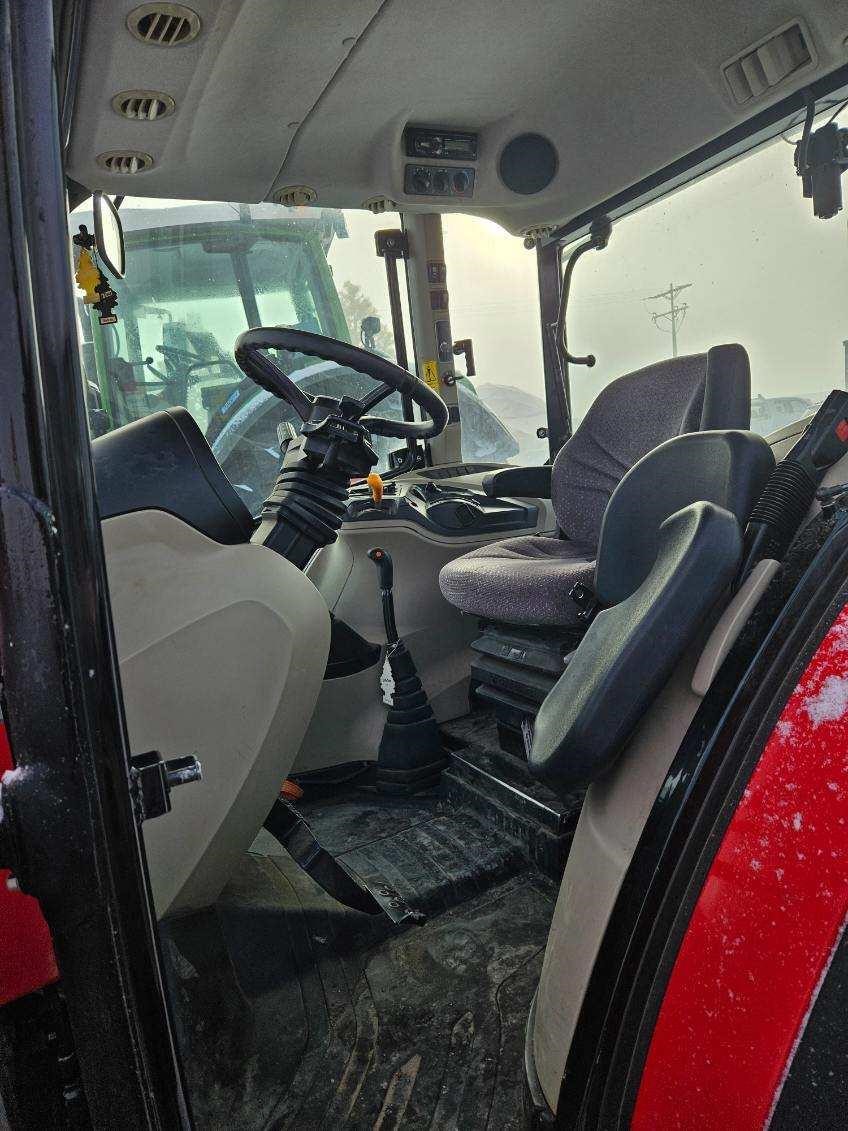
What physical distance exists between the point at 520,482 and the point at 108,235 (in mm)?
1340

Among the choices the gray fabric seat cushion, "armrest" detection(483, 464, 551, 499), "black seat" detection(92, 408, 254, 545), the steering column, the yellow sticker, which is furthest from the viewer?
the yellow sticker

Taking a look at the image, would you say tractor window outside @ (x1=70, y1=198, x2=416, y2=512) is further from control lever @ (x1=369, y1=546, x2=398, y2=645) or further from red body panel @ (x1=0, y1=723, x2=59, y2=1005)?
red body panel @ (x1=0, y1=723, x2=59, y2=1005)

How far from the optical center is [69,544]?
0.41 meters

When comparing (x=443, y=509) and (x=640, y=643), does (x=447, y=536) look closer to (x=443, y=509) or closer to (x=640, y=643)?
(x=443, y=509)

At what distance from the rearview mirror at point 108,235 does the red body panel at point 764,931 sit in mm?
1621

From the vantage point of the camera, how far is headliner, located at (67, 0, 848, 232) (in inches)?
56.2

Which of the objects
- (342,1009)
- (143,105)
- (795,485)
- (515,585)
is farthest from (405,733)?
(143,105)

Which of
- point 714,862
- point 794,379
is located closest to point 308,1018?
point 714,862

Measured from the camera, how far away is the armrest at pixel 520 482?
2.44 m

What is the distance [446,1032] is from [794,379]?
60.3 inches

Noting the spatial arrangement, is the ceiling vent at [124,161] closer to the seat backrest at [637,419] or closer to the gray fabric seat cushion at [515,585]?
the gray fabric seat cushion at [515,585]

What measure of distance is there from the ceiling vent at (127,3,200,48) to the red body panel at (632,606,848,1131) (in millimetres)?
1403

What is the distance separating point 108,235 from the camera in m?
1.69

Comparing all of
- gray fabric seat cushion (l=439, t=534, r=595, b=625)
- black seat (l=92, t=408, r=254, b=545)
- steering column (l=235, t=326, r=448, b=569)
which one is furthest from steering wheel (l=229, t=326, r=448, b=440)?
gray fabric seat cushion (l=439, t=534, r=595, b=625)
